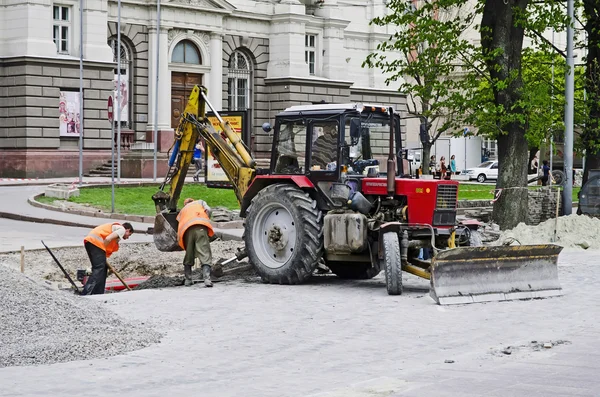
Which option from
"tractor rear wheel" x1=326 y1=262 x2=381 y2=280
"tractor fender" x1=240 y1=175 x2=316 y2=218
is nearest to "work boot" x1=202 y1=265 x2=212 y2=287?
"tractor fender" x1=240 y1=175 x2=316 y2=218

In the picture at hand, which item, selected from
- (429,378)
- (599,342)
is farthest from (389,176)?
(429,378)

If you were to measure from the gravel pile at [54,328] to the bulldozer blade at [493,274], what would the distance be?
4.37 m

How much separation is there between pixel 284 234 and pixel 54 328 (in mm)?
5390

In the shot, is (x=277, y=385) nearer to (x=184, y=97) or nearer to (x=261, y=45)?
(x=184, y=97)

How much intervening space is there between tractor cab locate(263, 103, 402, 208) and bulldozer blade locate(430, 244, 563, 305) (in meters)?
2.24

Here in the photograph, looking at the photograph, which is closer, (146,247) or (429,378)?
(429,378)

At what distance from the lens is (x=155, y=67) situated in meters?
50.2

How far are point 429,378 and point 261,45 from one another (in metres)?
46.2

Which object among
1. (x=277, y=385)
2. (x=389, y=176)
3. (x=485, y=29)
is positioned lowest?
(x=277, y=385)

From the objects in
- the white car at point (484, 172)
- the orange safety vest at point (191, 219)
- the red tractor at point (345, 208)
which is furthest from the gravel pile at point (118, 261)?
the white car at point (484, 172)

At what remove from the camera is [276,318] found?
536 inches

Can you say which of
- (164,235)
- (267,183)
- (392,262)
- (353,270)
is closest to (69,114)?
(164,235)

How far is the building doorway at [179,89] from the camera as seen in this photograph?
51.7 meters

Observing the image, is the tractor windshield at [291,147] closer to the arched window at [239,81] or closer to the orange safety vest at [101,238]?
the orange safety vest at [101,238]
